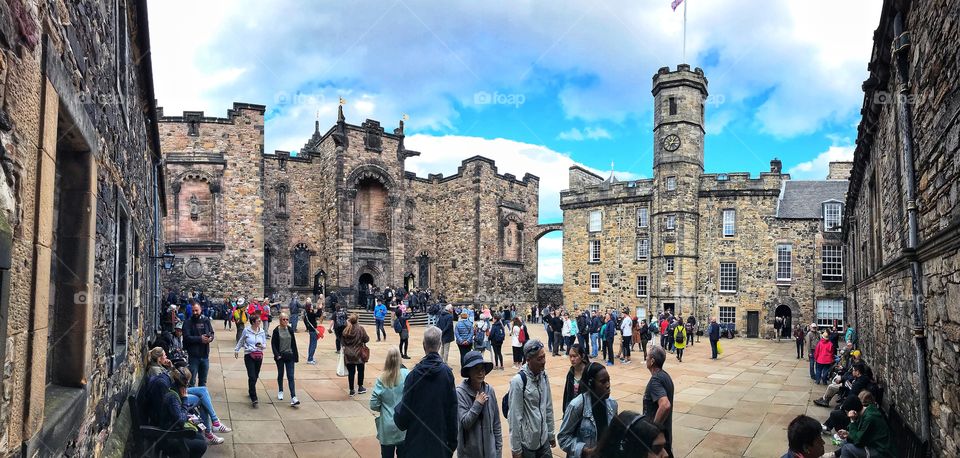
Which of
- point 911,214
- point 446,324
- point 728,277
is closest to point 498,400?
point 446,324

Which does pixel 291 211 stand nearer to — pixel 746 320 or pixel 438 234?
pixel 438 234

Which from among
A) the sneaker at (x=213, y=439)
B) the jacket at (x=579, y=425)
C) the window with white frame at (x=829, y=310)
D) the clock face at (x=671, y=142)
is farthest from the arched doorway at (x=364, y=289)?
the jacket at (x=579, y=425)

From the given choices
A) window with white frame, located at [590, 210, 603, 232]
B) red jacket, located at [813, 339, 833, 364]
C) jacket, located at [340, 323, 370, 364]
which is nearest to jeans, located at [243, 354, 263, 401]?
jacket, located at [340, 323, 370, 364]

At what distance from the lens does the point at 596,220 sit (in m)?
34.8

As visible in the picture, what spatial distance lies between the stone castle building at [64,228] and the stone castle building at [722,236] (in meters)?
28.4

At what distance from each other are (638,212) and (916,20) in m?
28.4

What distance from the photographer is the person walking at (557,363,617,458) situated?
13.6ft

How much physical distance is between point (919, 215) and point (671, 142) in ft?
87.5

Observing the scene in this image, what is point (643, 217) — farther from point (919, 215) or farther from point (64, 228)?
point (64, 228)

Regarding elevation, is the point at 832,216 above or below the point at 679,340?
above

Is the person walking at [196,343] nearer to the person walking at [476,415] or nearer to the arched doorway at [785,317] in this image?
the person walking at [476,415]

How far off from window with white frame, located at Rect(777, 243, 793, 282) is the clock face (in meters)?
7.61

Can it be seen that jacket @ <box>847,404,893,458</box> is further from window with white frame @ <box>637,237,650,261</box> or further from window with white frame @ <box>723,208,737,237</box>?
window with white frame @ <box>637,237,650,261</box>

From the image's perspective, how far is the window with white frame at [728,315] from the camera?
2975cm
